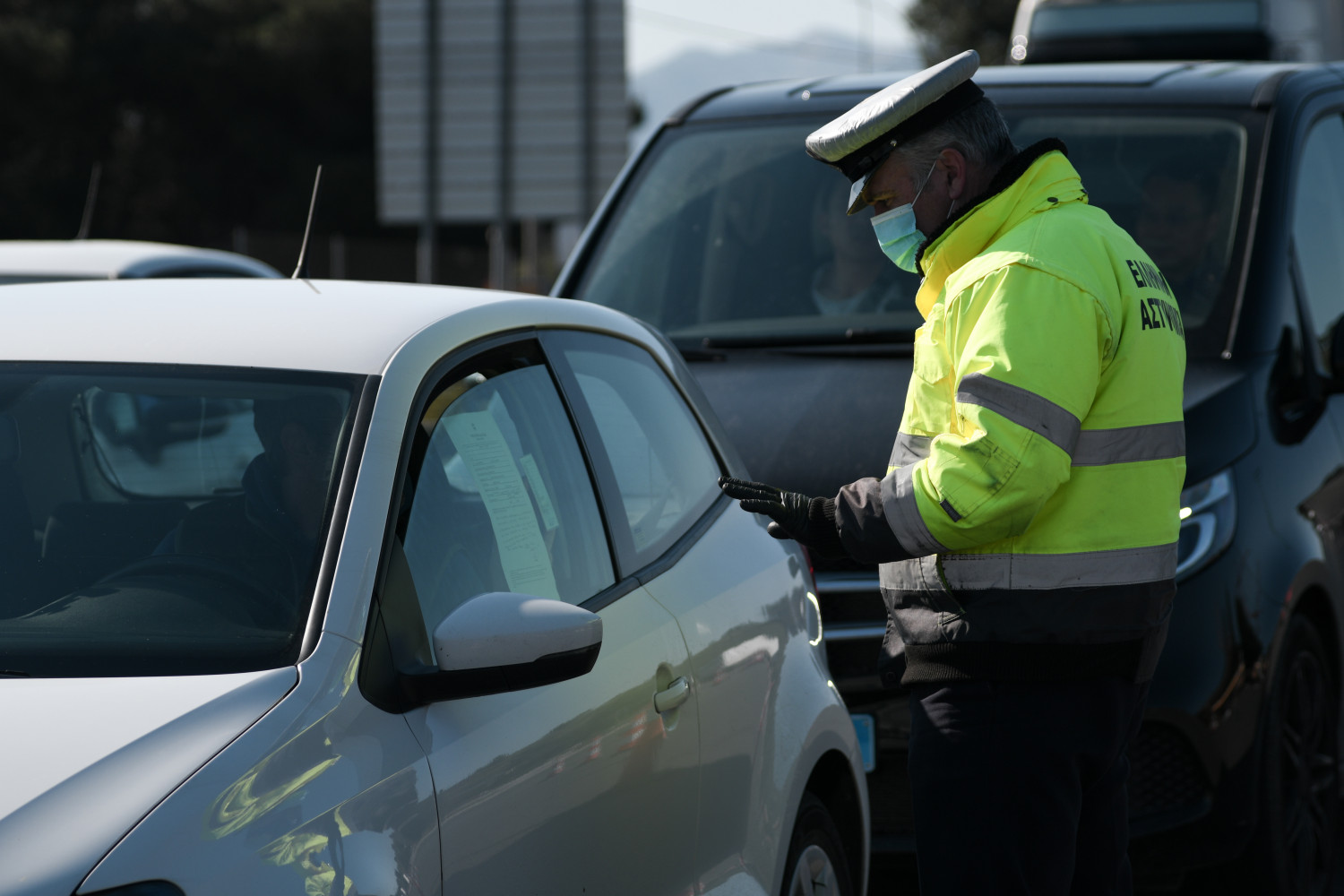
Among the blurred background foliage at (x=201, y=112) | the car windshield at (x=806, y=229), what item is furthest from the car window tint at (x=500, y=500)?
the blurred background foliage at (x=201, y=112)

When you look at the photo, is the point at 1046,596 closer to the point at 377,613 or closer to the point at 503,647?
the point at 503,647

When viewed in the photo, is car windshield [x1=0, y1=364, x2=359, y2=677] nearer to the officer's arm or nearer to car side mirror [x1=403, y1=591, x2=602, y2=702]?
car side mirror [x1=403, y1=591, x2=602, y2=702]

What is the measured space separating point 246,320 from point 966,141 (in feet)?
4.01

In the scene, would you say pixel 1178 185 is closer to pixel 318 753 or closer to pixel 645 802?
pixel 645 802

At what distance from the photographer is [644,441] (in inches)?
132

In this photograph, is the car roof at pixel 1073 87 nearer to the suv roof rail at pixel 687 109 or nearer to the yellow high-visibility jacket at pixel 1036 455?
the suv roof rail at pixel 687 109

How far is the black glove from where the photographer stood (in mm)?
2959

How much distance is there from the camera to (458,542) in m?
2.70

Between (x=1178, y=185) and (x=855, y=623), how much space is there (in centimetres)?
186

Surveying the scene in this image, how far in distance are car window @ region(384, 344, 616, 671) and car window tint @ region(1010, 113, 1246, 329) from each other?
249cm

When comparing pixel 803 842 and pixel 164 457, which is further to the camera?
pixel 803 842

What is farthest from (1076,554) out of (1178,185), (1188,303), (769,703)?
(1178,185)

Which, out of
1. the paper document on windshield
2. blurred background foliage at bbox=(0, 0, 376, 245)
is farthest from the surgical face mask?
blurred background foliage at bbox=(0, 0, 376, 245)

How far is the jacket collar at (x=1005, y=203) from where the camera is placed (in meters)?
2.88
